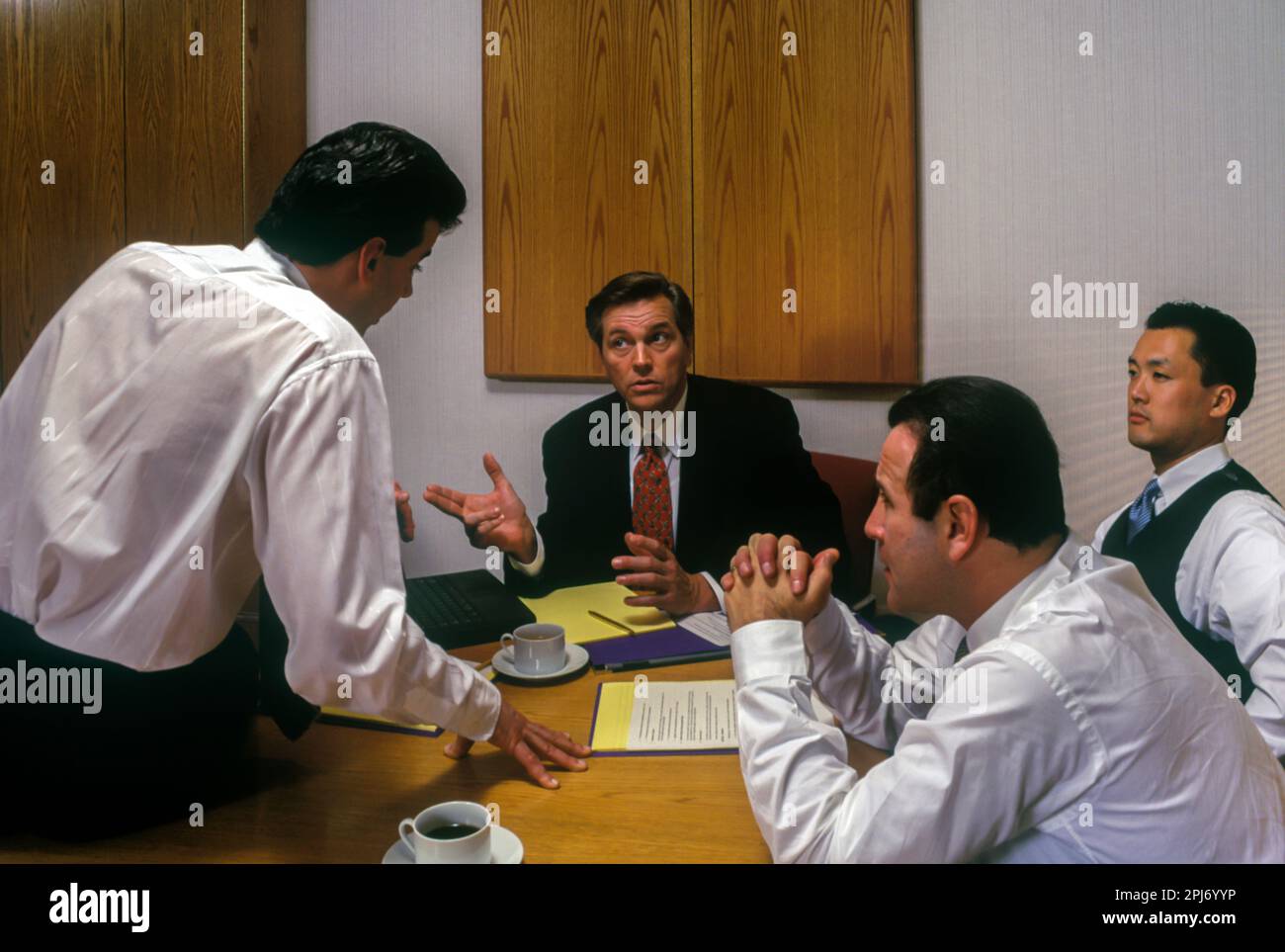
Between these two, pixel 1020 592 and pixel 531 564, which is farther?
pixel 531 564


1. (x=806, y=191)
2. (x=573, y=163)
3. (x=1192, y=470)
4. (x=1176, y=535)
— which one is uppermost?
(x=573, y=163)

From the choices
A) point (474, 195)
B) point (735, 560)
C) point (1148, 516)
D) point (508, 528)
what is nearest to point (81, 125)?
point (474, 195)

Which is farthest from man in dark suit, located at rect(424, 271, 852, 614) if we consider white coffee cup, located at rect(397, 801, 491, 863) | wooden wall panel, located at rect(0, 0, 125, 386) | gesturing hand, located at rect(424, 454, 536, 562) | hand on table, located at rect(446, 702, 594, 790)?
wooden wall panel, located at rect(0, 0, 125, 386)

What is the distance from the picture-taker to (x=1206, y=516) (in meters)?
1.34

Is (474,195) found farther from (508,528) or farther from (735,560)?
(735,560)

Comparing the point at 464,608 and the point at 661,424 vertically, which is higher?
the point at 661,424

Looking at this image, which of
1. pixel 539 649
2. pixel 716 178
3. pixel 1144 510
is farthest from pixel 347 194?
pixel 1144 510

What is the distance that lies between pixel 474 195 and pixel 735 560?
5.19 feet

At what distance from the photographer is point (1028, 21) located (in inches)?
62.8

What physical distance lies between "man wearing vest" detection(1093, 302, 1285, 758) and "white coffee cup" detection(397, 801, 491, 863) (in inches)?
41.7

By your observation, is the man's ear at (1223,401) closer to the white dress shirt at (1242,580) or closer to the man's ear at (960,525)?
the white dress shirt at (1242,580)

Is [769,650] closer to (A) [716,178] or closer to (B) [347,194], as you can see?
(B) [347,194]

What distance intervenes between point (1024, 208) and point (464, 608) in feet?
4.37

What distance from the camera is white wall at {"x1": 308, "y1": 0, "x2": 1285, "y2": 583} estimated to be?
4.50 ft
